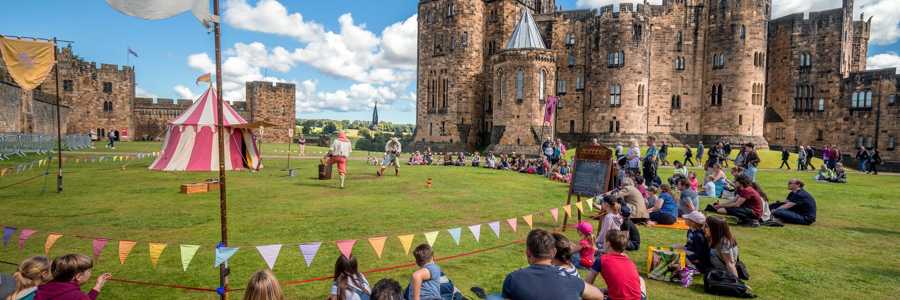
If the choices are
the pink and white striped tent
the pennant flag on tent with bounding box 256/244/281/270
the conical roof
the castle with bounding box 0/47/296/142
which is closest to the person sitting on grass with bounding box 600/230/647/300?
the pennant flag on tent with bounding box 256/244/281/270

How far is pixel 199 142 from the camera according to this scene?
22.2m

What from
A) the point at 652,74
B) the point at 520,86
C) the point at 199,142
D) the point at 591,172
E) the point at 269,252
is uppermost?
the point at 652,74

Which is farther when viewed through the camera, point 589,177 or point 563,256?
point 589,177

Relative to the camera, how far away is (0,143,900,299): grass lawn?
7062 mm

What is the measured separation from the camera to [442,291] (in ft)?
17.6

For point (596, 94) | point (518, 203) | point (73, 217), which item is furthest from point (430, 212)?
point (596, 94)

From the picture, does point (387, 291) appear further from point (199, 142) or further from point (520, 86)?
point (520, 86)

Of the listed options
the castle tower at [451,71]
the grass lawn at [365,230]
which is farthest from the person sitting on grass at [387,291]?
the castle tower at [451,71]

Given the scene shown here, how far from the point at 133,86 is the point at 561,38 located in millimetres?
49009

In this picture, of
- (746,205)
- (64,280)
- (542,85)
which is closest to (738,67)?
(542,85)

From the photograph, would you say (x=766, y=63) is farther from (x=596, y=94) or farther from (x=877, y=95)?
(x=596, y=94)

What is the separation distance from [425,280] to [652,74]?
42.1 metres

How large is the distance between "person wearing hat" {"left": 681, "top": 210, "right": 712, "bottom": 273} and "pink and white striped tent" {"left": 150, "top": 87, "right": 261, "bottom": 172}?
19180 mm

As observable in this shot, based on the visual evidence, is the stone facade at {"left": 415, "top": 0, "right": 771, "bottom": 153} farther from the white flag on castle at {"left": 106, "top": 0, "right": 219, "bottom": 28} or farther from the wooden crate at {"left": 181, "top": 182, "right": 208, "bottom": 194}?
the white flag on castle at {"left": 106, "top": 0, "right": 219, "bottom": 28}
